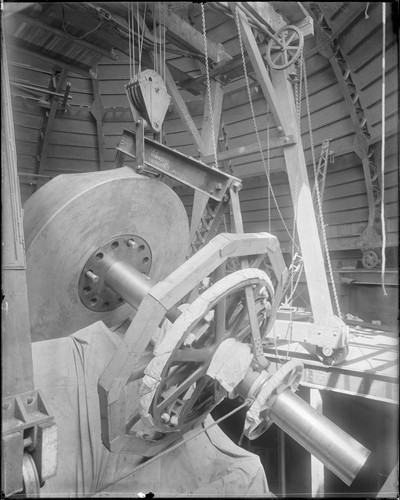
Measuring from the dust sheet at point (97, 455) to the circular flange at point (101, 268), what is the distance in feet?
1.21

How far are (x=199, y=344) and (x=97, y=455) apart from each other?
1.38 metres

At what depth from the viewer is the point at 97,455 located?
2.97 metres

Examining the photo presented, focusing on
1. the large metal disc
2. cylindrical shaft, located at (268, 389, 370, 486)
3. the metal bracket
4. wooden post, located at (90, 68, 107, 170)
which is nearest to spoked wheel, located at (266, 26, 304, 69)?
the large metal disc

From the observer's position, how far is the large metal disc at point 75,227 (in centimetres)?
263

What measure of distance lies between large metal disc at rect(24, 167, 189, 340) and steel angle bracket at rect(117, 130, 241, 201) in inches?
5.6

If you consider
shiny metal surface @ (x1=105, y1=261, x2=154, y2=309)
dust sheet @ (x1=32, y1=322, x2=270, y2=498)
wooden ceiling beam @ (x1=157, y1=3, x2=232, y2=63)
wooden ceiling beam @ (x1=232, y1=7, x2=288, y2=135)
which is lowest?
dust sheet @ (x1=32, y1=322, x2=270, y2=498)

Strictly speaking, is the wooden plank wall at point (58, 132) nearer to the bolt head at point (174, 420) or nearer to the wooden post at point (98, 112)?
the wooden post at point (98, 112)

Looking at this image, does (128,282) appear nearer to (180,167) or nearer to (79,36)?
(180,167)

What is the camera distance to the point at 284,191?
8.41 meters

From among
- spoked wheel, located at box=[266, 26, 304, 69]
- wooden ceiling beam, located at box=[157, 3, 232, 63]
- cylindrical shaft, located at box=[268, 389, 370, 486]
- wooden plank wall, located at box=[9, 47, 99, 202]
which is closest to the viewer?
cylindrical shaft, located at box=[268, 389, 370, 486]

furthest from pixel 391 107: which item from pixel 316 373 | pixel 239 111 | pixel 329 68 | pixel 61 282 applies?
pixel 61 282

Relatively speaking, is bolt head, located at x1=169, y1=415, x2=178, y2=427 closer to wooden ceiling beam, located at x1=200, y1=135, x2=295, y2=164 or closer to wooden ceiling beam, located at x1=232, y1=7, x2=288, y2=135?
wooden ceiling beam, located at x1=200, y1=135, x2=295, y2=164

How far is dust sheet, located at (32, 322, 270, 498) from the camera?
2.92 metres

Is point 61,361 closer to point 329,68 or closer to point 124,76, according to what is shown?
point 329,68
